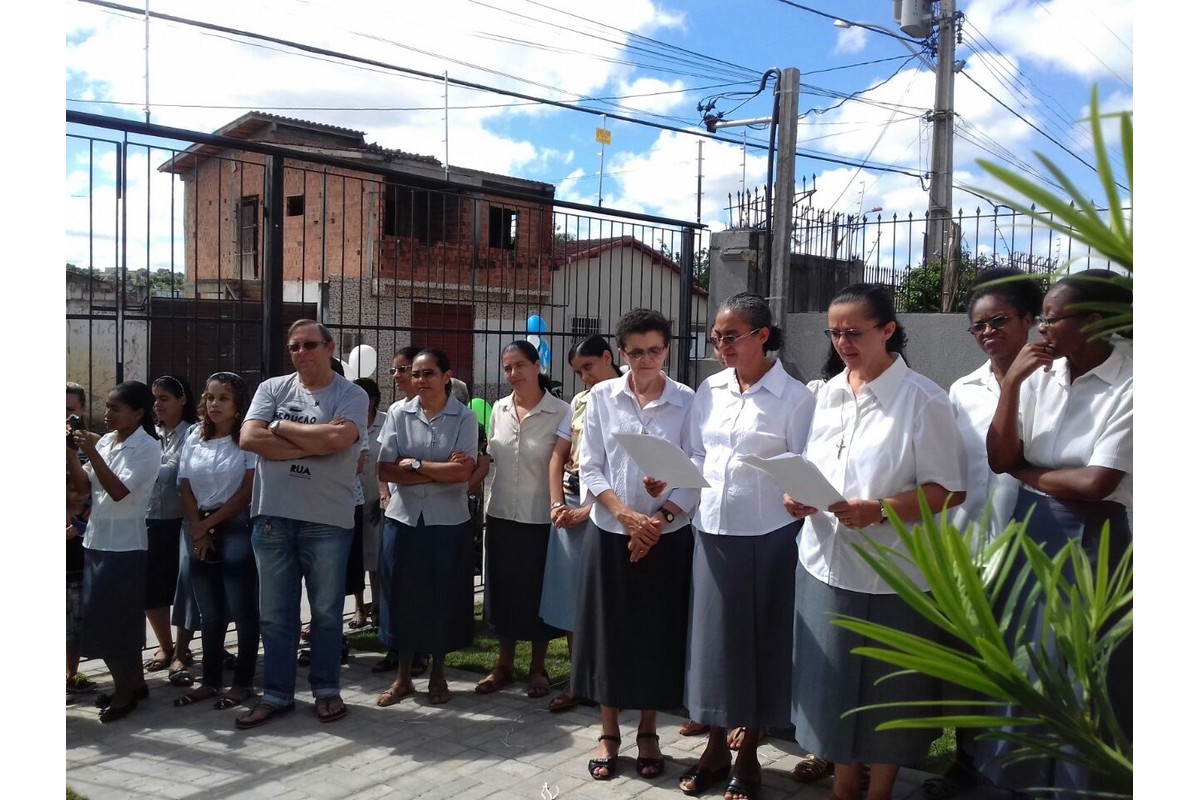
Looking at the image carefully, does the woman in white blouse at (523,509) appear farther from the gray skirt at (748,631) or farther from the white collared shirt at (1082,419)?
the white collared shirt at (1082,419)

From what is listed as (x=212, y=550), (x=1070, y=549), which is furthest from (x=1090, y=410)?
(x=212, y=550)

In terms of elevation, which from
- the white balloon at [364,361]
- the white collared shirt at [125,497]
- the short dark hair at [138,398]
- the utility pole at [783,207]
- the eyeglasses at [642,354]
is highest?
the utility pole at [783,207]

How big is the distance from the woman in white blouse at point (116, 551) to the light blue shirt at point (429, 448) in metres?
1.12

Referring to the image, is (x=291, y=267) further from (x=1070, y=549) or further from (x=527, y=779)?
(x=1070, y=549)

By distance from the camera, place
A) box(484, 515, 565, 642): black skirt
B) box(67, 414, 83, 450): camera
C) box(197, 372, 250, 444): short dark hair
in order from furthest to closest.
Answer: box(484, 515, 565, 642): black skirt
box(197, 372, 250, 444): short dark hair
box(67, 414, 83, 450): camera

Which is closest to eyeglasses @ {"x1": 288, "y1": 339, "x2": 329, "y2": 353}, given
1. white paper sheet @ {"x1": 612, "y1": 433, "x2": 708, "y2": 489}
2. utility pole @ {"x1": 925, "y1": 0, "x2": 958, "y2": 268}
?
white paper sheet @ {"x1": 612, "y1": 433, "x2": 708, "y2": 489}

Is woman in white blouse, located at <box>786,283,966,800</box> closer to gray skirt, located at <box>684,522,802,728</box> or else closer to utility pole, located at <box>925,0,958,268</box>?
gray skirt, located at <box>684,522,802,728</box>

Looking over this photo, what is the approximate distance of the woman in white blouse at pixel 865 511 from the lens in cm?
320

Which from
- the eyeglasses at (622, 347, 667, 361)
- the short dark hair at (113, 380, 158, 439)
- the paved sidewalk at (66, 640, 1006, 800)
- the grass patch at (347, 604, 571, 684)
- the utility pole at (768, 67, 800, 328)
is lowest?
the grass patch at (347, 604, 571, 684)

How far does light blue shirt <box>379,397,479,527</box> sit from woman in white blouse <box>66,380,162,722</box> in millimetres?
1124

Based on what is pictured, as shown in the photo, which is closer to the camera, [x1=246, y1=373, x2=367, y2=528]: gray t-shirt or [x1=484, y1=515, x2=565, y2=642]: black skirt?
[x1=246, y1=373, x2=367, y2=528]: gray t-shirt

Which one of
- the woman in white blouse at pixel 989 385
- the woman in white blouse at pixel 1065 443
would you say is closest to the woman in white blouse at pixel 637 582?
the woman in white blouse at pixel 989 385

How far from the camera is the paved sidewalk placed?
389cm

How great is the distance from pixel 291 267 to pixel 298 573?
11.4 m
